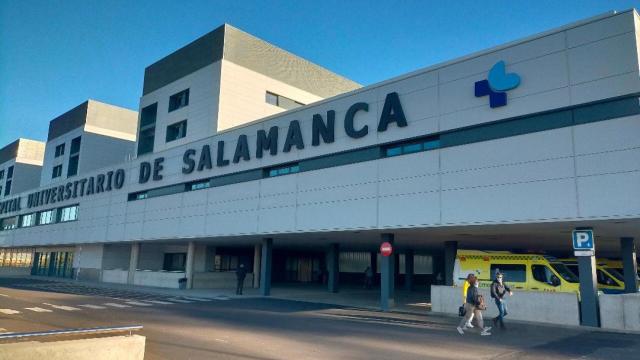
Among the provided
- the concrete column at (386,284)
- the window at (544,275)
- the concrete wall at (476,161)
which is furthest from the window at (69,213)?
the window at (544,275)

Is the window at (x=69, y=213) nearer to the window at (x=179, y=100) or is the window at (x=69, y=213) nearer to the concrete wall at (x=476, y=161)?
the window at (x=179, y=100)

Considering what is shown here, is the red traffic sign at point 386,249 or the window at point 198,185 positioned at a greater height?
the window at point 198,185

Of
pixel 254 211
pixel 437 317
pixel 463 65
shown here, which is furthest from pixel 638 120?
pixel 254 211

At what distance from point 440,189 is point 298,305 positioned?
28.1ft

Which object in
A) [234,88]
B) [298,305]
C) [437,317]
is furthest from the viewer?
[234,88]

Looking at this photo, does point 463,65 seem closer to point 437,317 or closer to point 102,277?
point 437,317

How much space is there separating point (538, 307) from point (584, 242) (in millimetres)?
2716

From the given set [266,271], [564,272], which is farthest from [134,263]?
[564,272]

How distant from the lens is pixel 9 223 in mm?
59062

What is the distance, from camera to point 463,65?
58.9ft

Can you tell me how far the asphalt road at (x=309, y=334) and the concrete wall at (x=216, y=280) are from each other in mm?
12584

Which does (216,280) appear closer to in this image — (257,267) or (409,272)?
(257,267)

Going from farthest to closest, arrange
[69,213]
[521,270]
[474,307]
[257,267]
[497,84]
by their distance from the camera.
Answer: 1. [69,213]
2. [257,267]
3. [521,270]
4. [497,84]
5. [474,307]

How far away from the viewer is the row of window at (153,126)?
36.3 m
